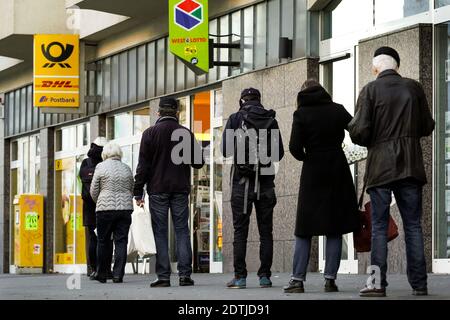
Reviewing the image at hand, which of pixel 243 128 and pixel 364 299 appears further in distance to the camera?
pixel 243 128

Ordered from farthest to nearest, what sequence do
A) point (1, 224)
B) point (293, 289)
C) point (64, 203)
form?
point (1, 224) → point (64, 203) → point (293, 289)

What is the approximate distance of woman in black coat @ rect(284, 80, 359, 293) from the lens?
10.6 meters

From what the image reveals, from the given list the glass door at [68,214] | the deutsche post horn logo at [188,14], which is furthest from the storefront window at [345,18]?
the glass door at [68,214]

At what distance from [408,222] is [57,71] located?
55.1 feet

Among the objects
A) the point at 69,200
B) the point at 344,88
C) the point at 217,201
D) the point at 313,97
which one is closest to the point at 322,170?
the point at 313,97

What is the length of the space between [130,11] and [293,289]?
43.2ft

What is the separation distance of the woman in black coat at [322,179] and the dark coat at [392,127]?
826 millimetres

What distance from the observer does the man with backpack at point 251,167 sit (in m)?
11.6

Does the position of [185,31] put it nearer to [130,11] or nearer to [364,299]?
[130,11]

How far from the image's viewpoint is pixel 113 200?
14.3m

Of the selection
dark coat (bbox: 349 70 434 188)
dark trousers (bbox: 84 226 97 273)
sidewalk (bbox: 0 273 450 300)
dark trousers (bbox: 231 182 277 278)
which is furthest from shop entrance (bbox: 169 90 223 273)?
dark coat (bbox: 349 70 434 188)

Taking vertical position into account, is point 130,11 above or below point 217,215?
above

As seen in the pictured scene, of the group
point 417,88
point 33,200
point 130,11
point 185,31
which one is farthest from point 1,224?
point 417,88

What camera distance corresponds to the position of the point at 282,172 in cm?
1853
